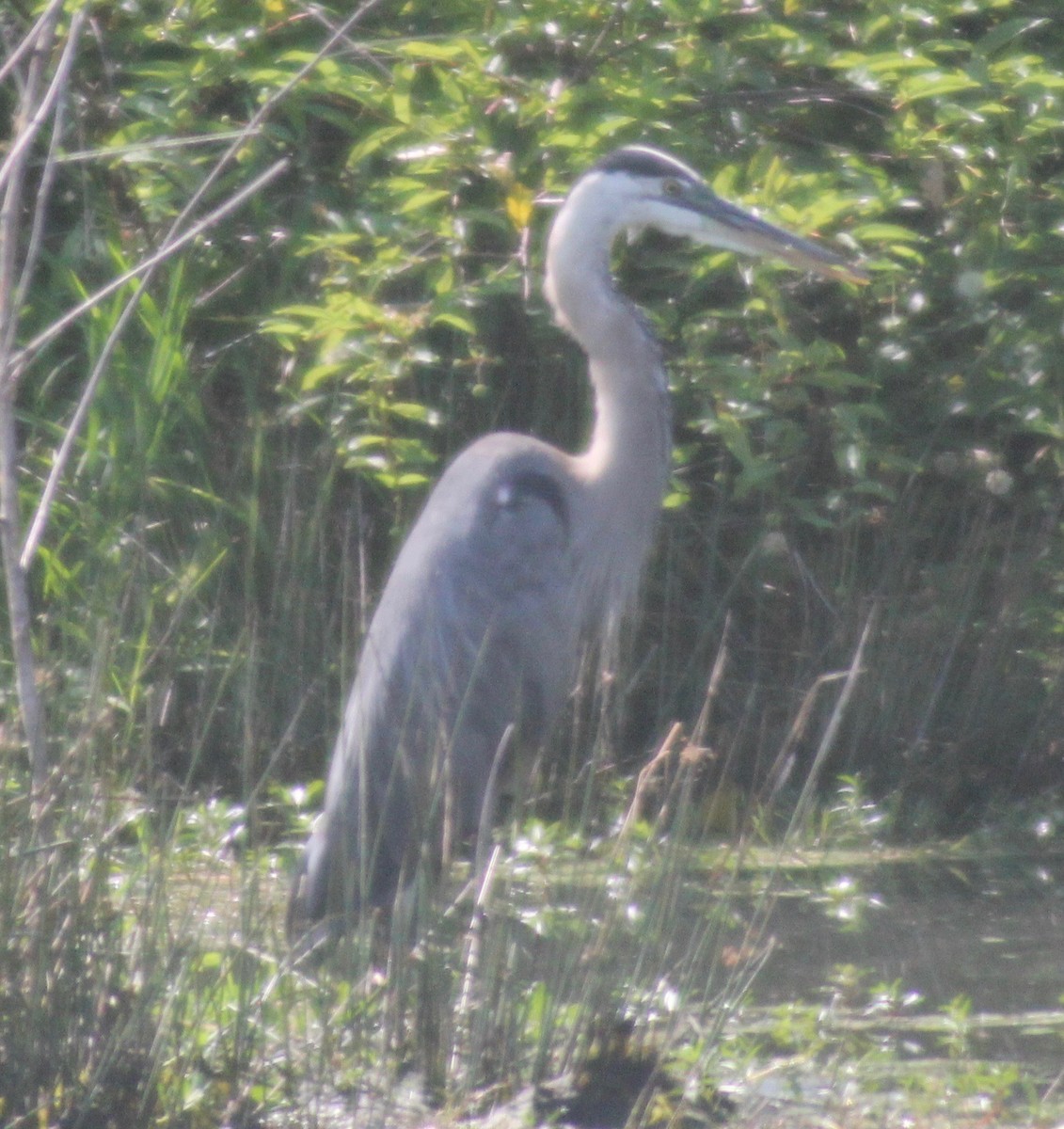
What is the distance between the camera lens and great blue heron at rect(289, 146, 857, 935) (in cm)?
387

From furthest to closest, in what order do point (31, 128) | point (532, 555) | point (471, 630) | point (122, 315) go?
point (532, 555), point (471, 630), point (122, 315), point (31, 128)

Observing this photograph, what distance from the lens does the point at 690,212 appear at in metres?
4.26

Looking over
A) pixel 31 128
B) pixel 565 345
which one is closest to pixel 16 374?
pixel 31 128

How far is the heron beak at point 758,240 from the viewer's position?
420 cm

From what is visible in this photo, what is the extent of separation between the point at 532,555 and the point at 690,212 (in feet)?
2.78

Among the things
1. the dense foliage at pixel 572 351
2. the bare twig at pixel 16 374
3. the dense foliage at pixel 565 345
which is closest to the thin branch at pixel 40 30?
the bare twig at pixel 16 374

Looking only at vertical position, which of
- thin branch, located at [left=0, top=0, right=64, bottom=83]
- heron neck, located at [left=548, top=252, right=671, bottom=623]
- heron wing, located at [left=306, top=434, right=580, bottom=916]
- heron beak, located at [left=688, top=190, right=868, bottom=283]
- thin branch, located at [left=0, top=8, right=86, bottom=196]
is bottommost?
heron wing, located at [left=306, top=434, right=580, bottom=916]

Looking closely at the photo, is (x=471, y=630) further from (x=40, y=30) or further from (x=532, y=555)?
(x=40, y=30)

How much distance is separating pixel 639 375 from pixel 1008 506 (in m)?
1.71

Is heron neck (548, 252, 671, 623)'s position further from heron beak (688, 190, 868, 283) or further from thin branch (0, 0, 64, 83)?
thin branch (0, 0, 64, 83)

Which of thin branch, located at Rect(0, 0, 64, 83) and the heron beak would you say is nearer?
thin branch, located at Rect(0, 0, 64, 83)

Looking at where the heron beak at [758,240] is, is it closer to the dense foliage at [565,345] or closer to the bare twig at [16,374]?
the dense foliage at [565,345]

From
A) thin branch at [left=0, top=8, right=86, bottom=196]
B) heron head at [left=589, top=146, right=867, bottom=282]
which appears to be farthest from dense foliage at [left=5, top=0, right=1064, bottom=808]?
thin branch at [left=0, top=8, right=86, bottom=196]

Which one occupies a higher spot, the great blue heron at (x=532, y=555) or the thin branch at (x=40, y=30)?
the thin branch at (x=40, y=30)
